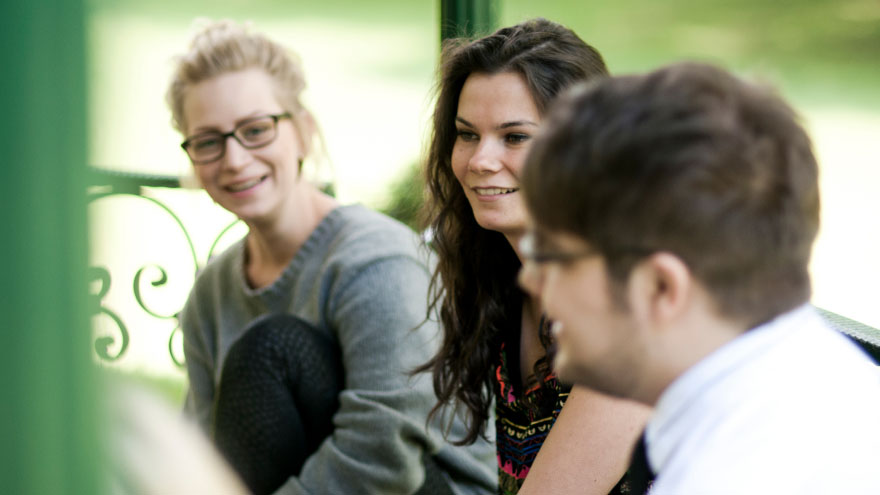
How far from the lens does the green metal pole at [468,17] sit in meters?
2.90

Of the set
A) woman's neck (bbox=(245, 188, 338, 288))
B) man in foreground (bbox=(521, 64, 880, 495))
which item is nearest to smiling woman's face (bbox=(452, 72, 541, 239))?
woman's neck (bbox=(245, 188, 338, 288))

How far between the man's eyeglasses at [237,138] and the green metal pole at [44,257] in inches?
73.0

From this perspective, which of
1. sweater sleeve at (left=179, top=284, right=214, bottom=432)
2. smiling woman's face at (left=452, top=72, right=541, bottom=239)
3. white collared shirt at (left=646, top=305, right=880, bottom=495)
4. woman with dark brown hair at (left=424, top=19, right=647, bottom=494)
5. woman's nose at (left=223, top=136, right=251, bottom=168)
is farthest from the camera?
sweater sleeve at (left=179, top=284, right=214, bottom=432)

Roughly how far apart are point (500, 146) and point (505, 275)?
30cm

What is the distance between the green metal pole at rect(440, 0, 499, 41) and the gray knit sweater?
2.02 ft

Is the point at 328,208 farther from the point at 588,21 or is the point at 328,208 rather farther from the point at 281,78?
the point at 588,21

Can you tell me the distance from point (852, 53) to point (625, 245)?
15144 millimetres

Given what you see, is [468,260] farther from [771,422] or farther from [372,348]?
[771,422]

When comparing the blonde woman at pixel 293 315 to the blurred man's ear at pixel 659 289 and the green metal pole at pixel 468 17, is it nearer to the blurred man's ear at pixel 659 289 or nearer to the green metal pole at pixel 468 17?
the green metal pole at pixel 468 17

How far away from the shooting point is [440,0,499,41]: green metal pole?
114 inches

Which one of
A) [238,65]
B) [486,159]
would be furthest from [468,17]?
[486,159]

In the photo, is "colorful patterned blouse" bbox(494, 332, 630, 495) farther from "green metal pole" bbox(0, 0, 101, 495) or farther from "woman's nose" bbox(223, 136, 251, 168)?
"green metal pole" bbox(0, 0, 101, 495)

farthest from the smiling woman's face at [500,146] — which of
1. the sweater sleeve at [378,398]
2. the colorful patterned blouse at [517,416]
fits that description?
the sweater sleeve at [378,398]

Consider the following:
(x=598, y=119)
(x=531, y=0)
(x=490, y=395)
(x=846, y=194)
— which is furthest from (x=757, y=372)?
(x=531, y=0)
